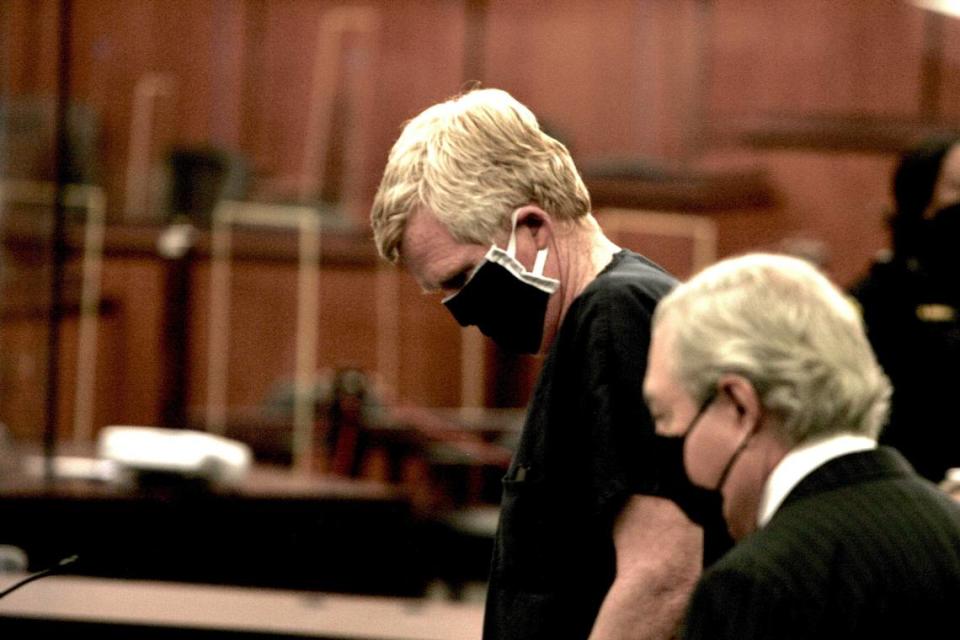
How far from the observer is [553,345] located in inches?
66.0

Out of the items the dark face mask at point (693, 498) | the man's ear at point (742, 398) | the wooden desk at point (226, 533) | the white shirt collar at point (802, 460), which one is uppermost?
the man's ear at point (742, 398)

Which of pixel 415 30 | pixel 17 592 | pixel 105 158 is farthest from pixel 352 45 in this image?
pixel 17 592

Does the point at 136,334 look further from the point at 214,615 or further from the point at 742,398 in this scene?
the point at 742,398

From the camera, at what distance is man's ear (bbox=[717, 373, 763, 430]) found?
50.8 inches

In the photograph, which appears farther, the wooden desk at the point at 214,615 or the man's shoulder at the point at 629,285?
the wooden desk at the point at 214,615

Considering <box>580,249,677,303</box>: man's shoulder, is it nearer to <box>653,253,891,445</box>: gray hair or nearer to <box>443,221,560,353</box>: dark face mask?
<box>443,221,560,353</box>: dark face mask

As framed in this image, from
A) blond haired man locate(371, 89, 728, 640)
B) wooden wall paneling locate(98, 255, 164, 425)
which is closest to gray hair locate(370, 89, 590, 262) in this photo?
blond haired man locate(371, 89, 728, 640)

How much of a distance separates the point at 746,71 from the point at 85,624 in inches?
211

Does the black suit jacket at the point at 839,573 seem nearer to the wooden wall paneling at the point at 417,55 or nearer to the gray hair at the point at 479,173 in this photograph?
the gray hair at the point at 479,173

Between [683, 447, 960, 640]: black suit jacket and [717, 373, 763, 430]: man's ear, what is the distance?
0.23 ft

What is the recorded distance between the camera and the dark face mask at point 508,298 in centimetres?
171

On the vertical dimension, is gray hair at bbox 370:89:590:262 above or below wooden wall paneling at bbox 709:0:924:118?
below

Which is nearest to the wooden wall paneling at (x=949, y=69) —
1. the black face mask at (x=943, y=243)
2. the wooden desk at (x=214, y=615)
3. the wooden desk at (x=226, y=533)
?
the wooden desk at (x=226, y=533)

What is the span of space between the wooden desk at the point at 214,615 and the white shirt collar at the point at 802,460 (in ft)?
3.66
